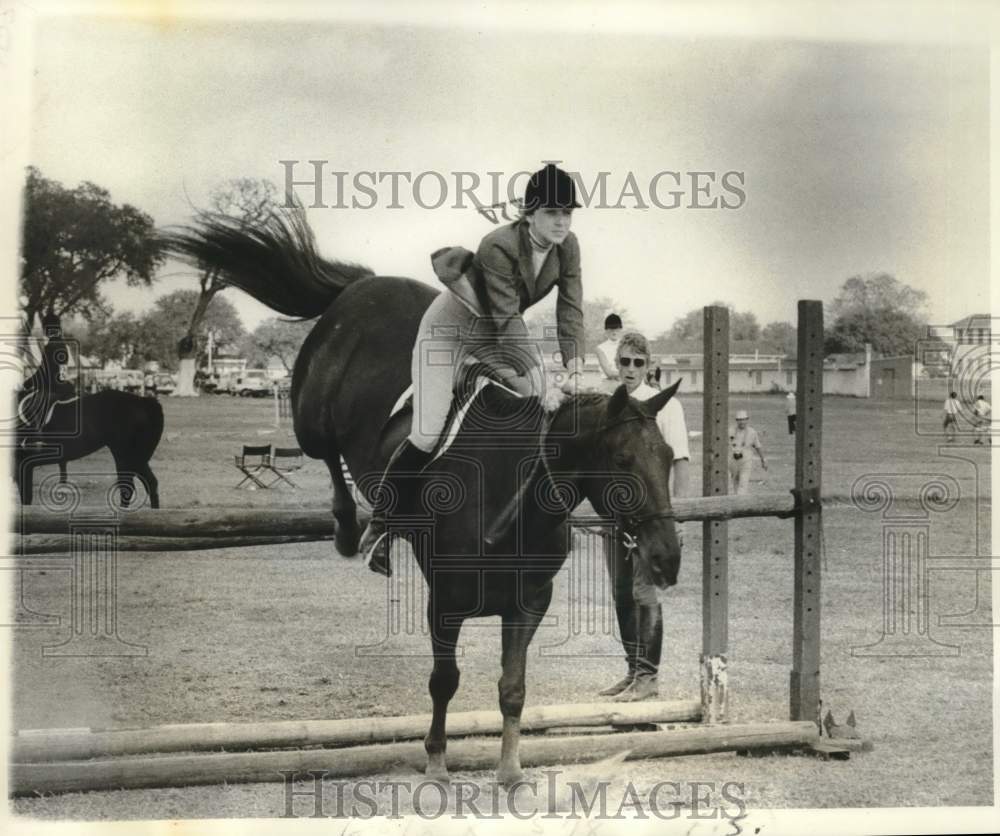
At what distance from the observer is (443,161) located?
5.30m

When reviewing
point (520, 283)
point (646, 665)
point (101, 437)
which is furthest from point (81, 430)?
point (646, 665)

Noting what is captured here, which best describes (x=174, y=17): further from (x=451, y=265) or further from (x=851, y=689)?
(x=851, y=689)

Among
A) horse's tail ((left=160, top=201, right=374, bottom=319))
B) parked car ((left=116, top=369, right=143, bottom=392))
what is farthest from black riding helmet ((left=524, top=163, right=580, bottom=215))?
parked car ((left=116, top=369, right=143, bottom=392))

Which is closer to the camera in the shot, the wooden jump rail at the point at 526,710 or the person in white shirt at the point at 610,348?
the wooden jump rail at the point at 526,710

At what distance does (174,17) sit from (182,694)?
11.3ft

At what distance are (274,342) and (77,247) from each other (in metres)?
1.08

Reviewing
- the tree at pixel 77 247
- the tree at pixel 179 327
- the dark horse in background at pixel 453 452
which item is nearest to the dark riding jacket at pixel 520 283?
the dark horse in background at pixel 453 452

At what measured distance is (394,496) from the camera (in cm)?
469

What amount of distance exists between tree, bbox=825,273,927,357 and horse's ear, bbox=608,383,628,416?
7.78 feet

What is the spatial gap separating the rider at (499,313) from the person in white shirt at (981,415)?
262 centimetres

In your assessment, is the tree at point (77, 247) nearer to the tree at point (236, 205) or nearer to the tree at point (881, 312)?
the tree at point (236, 205)

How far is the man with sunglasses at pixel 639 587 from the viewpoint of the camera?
207 inches

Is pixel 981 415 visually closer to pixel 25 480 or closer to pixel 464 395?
pixel 464 395

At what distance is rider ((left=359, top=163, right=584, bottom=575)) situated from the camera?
4551 mm
